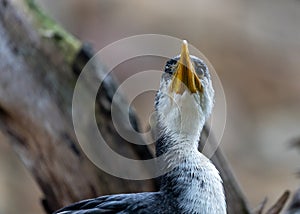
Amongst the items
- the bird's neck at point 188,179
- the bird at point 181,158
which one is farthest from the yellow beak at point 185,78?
the bird's neck at point 188,179

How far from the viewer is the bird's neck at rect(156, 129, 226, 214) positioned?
1577mm

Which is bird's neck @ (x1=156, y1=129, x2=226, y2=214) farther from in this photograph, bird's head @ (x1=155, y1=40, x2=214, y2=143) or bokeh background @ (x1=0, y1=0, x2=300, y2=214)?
bokeh background @ (x1=0, y1=0, x2=300, y2=214)

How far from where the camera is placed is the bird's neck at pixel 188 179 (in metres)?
1.58

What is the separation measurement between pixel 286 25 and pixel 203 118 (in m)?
3.98

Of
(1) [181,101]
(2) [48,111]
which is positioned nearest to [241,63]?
(2) [48,111]

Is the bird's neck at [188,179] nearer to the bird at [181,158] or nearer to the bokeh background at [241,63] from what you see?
the bird at [181,158]

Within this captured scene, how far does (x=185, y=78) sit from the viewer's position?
5.45ft

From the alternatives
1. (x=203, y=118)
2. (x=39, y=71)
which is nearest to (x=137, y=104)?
(x=39, y=71)

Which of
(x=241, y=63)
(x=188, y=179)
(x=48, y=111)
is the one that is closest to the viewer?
(x=188, y=179)

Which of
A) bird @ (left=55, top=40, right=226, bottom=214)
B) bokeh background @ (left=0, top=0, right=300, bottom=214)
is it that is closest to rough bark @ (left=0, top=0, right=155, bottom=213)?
bird @ (left=55, top=40, right=226, bottom=214)

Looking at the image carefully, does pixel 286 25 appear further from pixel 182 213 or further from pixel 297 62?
pixel 182 213

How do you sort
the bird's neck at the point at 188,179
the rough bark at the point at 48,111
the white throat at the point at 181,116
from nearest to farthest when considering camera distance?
the bird's neck at the point at 188,179, the white throat at the point at 181,116, the rough bark at the point at 48,111

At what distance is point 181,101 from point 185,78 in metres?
0.06

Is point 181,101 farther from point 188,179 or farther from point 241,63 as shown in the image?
point 241,63
